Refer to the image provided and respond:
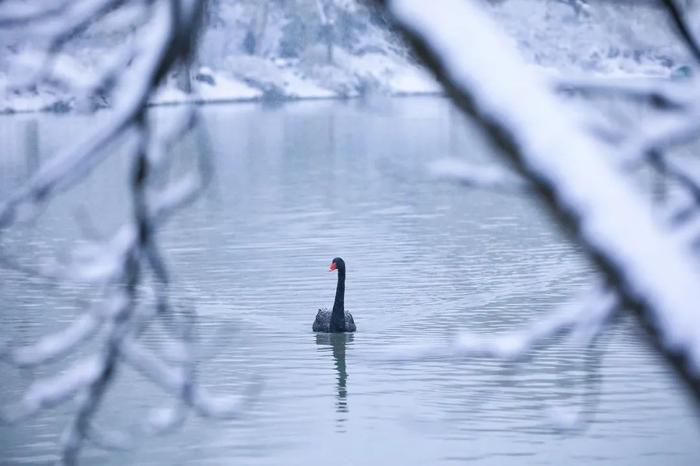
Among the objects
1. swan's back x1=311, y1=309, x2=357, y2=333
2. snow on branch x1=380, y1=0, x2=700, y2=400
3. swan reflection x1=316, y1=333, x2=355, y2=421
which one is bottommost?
swan reflection x1=316, y1=333, x2=355, y2=421

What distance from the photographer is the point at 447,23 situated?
1132 millimetres

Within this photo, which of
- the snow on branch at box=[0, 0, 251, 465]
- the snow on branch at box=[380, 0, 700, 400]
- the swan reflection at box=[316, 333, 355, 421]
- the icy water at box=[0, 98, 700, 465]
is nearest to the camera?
the snow on branch at box=[380, 0, 700, 400]

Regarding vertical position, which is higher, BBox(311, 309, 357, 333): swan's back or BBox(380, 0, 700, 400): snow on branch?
BBox(380, 0, 700, 400): snow on branch

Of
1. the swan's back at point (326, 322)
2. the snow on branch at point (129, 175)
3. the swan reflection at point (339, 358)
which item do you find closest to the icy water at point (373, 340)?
the swan reflection at point (339, 358)

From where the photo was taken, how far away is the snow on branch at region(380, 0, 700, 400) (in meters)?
0.95

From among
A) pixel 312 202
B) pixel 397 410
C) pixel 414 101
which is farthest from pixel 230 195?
pixel 414 101

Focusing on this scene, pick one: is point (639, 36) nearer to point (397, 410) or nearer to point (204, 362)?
point (397, 410)

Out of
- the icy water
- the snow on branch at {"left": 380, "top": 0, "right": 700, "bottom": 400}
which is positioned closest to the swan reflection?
the icy water

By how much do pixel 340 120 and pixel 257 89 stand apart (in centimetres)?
2353

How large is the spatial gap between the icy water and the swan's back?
0.62 ft

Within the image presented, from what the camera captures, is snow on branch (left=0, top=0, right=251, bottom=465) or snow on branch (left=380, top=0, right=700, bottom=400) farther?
snow on branch (left=0, top=0, right=251, bottom=465)

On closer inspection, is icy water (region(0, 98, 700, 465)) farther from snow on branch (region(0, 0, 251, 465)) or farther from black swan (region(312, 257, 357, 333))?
snow on branch (region(0, 0, 251, 465))

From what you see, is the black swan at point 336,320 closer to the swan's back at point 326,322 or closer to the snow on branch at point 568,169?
the swan's back at point 326,322

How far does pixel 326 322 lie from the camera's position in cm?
1273
